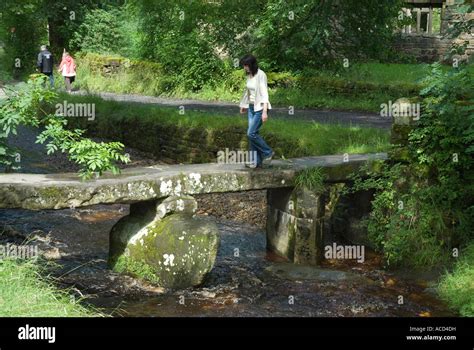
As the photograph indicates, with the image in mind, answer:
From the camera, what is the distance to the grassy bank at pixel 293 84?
21047mm

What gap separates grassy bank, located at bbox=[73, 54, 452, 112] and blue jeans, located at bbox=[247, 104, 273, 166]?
7.22 m

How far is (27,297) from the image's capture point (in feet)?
25.5

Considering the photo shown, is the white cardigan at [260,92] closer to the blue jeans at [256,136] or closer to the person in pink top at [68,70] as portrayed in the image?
the blue jeans at [256,136]

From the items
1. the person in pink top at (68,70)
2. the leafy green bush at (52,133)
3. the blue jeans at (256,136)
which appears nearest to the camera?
the leafy green bush at (52,133)

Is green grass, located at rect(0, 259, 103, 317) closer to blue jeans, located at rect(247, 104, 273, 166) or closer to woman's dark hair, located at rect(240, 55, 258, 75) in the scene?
blue jeans, located at rect(247, 104, 273, 166)

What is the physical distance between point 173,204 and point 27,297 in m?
3.50

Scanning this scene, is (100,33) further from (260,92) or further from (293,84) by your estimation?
(260,92)

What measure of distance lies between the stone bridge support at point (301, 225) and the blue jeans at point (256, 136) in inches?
29.9

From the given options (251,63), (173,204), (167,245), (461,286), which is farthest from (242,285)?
(251,63)

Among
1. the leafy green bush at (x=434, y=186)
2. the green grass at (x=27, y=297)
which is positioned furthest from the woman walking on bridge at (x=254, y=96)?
the green grass at (x=27, y=297)

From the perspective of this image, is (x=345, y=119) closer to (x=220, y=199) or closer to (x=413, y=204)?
(x=220, y=199)

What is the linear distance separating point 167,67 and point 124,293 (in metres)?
16.3

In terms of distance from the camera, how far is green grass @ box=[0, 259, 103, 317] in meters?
7.38
